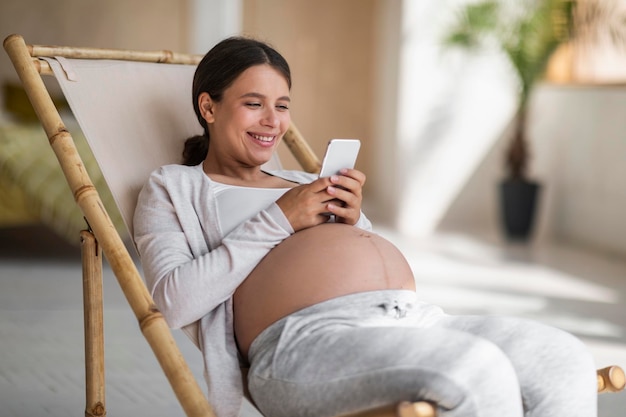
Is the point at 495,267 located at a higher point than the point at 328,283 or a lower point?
lower

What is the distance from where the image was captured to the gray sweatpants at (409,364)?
1255 mm

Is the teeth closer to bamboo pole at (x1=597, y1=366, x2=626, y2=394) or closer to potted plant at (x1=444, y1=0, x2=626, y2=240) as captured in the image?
bamboo pole at (x1=597, y1=366, x2=626, y2=394)

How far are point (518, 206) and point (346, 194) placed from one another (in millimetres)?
3965

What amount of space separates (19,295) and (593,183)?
3332mm

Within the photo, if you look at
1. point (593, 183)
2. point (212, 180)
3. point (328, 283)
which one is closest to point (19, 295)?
point (212, 180)

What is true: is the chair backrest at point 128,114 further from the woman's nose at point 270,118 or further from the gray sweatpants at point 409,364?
the gray sweatpants at point 409,364

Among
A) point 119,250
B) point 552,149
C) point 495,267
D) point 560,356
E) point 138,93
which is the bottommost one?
point 495,267

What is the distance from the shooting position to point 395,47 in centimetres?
608

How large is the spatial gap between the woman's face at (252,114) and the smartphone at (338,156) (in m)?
0.15

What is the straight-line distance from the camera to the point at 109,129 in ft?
6.43

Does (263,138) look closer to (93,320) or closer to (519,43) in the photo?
(93,320)

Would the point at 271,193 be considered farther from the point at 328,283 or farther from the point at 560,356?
the point at 560,356

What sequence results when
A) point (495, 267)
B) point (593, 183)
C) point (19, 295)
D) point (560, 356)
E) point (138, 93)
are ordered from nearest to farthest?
point (560, 356) < point (138, 93) < point (19, 295) < point (495, 267) < point (593, 183)

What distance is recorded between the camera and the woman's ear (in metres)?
1.78
